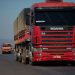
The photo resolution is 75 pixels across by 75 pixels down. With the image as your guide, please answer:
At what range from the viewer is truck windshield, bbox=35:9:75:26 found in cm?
2630

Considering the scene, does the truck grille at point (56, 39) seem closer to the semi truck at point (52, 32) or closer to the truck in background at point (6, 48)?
the semi truck at point (52, 32)

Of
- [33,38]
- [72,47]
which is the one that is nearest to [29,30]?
[33,38]

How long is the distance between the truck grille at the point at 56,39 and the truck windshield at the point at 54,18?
0.47m

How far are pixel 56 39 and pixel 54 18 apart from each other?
1368 millimetres

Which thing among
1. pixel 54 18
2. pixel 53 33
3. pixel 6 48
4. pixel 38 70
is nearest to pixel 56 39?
pixel 53 33

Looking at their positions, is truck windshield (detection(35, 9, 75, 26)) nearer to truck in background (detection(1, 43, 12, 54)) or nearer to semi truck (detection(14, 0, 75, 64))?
semi truck (detection(14, 0, 75, 64))

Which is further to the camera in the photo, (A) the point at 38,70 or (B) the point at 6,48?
(B) the point at 6,48

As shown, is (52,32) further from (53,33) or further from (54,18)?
(54,18)

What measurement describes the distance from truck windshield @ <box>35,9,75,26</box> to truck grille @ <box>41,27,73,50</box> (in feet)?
1.54

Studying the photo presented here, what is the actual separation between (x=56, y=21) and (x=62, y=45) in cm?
160

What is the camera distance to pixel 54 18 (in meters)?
26.4

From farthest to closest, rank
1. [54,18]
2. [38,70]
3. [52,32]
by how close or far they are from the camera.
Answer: [52,32] < [54,18] < [38,70]

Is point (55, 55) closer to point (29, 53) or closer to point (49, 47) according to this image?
point (49, 47)

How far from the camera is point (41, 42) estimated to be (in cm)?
2656
